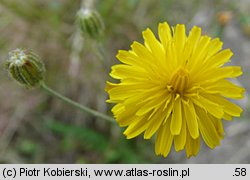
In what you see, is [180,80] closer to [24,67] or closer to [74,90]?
[24,67]

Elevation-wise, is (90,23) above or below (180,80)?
above

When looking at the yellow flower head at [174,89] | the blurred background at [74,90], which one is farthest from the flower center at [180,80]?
the blurred background at [74,90]

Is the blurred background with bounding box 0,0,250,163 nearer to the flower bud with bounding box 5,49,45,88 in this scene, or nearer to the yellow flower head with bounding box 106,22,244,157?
the flower bud with bounding box 5,49,45,88

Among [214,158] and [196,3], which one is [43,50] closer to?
[196,3]

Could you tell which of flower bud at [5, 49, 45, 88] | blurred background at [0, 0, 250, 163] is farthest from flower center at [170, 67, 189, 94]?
blurred background at [0, 0, 250, 163]

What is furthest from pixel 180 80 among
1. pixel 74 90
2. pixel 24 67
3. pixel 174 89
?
pixel 74 90

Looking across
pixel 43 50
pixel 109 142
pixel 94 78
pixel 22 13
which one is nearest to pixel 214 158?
pixel 109 142

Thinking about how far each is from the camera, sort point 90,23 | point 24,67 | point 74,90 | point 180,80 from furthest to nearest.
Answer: point 74,90 < point 90,23 < point 24,67 < point 180,80
